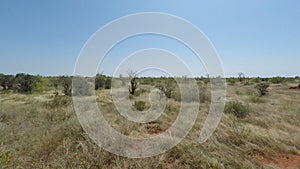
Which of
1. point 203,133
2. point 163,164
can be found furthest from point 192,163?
Answer: point 203,133

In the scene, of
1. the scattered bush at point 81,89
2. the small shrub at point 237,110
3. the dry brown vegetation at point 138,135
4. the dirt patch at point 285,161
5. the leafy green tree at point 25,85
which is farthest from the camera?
the leafy green tree at point 25,85

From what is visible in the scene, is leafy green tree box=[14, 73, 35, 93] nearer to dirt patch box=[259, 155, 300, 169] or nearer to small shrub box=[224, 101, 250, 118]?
small shrub box=[224, 101, 250, 118]

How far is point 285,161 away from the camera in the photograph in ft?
18.2

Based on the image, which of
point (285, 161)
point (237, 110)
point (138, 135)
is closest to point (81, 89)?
point (237, 110)

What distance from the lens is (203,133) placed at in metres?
6.48

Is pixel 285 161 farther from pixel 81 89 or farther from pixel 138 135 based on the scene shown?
pixel 81 89

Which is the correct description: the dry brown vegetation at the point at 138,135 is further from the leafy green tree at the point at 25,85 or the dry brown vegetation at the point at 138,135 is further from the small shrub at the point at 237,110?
the leafy green tree at the point at 25,85

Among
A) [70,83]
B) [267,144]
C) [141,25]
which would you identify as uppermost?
[141,25]

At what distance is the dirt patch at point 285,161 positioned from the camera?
5.25 meters

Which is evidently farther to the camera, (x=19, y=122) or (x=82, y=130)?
(x=19, y=122)

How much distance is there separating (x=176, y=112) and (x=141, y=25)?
163 inches

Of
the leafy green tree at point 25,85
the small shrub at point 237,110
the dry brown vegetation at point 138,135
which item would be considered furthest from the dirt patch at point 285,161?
the leafy green tree at point 25,85

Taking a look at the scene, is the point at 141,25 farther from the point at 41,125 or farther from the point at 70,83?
the point at 70,83

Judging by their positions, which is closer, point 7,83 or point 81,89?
point 81,89
